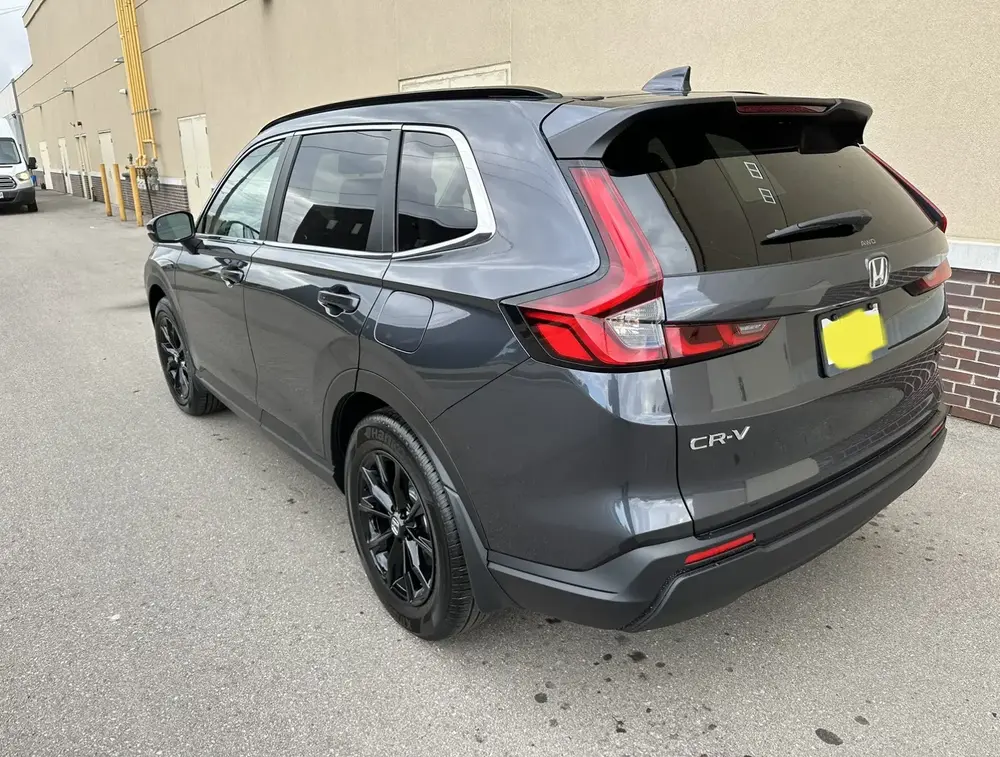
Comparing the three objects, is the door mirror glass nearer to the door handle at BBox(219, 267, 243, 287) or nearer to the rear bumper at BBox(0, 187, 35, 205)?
the door handle at BBox(219, 267, 243, 287)

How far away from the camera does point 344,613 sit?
8.79 feet

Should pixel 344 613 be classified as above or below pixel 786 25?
below

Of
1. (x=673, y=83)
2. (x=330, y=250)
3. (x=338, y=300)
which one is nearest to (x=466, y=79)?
(x=330, y=250)

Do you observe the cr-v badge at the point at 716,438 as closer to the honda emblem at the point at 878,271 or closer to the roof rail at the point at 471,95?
the honda emblem at the point at 878,271

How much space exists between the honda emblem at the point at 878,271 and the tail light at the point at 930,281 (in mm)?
159

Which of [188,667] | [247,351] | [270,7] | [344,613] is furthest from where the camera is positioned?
[270,7]

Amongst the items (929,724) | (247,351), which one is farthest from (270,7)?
(929,724)

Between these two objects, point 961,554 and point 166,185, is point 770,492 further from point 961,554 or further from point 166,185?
point 166,185

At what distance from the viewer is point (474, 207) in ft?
6.77

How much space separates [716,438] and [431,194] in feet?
3.83

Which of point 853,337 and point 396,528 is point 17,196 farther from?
point 853,337

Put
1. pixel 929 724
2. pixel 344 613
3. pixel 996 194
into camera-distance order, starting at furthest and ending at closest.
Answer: pixel 996 194, pixel 344 613, pixel 929 724

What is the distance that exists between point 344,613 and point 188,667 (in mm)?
551

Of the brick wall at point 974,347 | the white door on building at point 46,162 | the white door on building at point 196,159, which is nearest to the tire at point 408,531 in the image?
the brick wall at point 974,347
